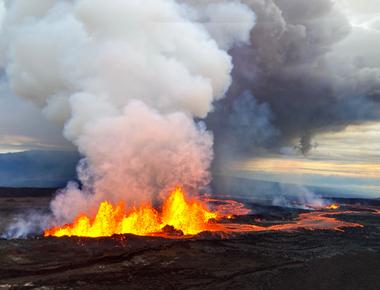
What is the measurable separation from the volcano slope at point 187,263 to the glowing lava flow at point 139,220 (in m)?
4.84

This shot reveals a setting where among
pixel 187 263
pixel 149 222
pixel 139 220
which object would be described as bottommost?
pixel 187 263

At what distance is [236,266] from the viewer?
34062 mm

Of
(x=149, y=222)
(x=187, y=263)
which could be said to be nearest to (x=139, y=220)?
(x=149, y=222)

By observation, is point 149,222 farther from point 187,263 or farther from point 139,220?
point 187,263

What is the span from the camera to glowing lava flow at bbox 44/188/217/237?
45.3 m

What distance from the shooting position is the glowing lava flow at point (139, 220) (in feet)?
149

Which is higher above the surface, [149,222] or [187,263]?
[149,222]

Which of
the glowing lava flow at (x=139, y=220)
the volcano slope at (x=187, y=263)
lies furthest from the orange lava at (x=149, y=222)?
the volcano slope at (x=187, y=263)

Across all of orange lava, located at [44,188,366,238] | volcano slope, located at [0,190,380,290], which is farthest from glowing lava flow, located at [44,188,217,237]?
volcano slope, located at [0,190,380,290]

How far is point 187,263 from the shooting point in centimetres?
3406

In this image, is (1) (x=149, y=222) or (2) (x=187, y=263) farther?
(1) (x=149, y=222)

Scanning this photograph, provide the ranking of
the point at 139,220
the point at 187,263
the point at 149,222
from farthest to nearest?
the point at 149,222 → the point at 139,220 → the point at 187,263

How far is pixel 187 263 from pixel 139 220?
1588 cm

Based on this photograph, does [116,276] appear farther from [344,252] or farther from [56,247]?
[344,252]
